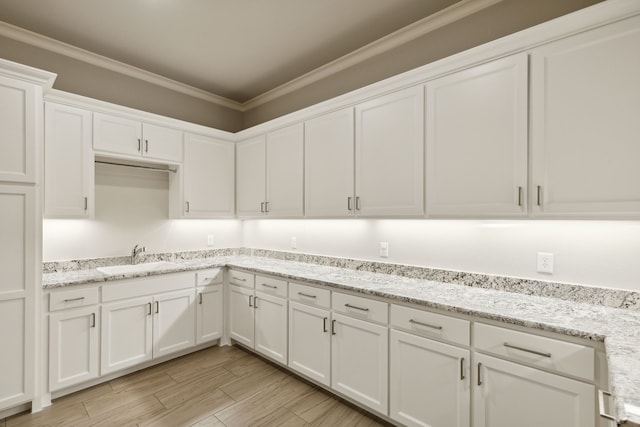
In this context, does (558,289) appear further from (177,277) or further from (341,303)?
(177,277)

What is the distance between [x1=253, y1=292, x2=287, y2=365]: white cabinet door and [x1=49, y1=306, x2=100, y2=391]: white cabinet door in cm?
127

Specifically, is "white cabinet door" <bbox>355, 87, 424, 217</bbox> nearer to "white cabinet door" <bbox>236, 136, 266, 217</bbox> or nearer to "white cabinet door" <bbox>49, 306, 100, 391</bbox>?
"white cabinet door" <bbox>236, 136, 266, 217</bbox>

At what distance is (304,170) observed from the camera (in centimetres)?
300

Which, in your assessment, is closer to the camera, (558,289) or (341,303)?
(558,289)

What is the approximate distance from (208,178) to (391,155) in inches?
83.7

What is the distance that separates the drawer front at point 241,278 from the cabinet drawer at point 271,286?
0.13 meters

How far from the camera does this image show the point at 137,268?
311cm

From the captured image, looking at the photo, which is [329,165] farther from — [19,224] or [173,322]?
[19,224]

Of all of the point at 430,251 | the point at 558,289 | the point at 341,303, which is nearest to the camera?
the point at 558,289

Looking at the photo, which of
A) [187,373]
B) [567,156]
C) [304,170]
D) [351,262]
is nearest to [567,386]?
[567,156]

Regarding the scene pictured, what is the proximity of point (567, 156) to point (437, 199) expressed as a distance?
717mm

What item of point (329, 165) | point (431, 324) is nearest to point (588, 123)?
point (431, 324)

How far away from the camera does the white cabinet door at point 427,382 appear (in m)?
1.73

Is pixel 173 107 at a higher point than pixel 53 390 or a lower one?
higher
